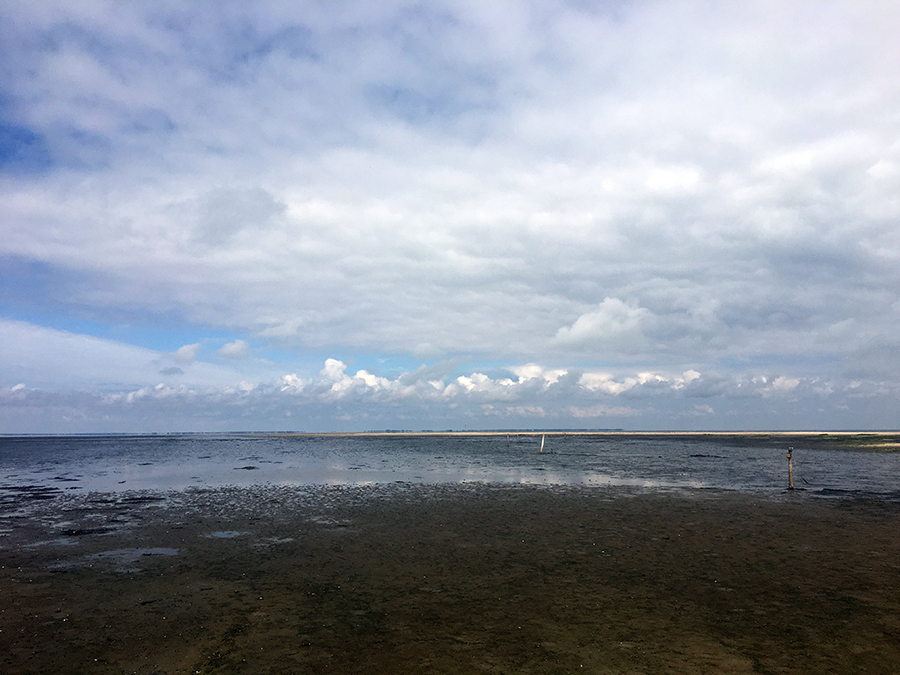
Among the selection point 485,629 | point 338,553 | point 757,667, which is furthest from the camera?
point 338,553

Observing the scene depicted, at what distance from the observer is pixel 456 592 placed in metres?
16.3

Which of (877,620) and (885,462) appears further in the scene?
(885,462)

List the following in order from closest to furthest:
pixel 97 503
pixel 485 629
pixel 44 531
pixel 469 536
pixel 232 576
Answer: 1. pixel 485 629
2. pixel 232 576
3. pixel 469 536
4. pixel 44 531
5. pixel 97 503

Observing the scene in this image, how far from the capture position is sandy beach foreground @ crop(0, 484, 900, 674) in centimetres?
1189

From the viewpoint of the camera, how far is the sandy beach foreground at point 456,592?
468 inches

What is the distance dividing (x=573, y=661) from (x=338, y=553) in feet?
41.9

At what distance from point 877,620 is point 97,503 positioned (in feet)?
145

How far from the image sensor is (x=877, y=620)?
1361 centimetres

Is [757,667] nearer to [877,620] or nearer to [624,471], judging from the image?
[877,620]

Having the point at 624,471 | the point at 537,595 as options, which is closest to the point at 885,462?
the point at 624,471

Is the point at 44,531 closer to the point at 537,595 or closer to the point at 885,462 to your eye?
the point at 537,595

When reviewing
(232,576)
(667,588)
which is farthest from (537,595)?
(232,576)

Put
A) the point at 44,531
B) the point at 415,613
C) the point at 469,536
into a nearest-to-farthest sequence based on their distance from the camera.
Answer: the point at 415,613, the point at 469,536, the point at 44,531

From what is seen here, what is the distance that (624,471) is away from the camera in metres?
57.2
